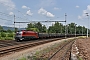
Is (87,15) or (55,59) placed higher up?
(87,15)

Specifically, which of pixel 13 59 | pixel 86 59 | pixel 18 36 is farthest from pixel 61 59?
pixel 18 36

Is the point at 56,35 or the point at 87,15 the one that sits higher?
the point at 87,15

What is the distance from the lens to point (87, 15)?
73.6 meters

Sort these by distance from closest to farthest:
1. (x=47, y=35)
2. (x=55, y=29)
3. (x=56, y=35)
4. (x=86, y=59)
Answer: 1. (x=86, y=59)
2. (x=47, y=35)
3. (x=56, y=35)
4. (x=55, y=29)

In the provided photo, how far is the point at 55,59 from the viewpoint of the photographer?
16.1 metres

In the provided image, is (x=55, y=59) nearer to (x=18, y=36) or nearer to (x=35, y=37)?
(x=18, y=36)

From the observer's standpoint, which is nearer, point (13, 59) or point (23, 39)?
point (13, 59)

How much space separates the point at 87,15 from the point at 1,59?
202 ft

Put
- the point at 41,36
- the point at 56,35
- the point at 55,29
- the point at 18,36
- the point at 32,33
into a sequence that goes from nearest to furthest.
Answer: the point at 18,36 < the point at 32,33 < the point at 41,36 < the point at 56,35 < the point at 55,29

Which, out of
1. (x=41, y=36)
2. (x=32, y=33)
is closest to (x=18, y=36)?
(x=32, y=33)

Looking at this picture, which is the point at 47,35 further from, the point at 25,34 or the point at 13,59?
the point at 13,59

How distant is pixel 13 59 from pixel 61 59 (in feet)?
13.3

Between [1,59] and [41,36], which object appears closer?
[1,59]

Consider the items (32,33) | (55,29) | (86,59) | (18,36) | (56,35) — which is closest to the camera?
(86,59)
